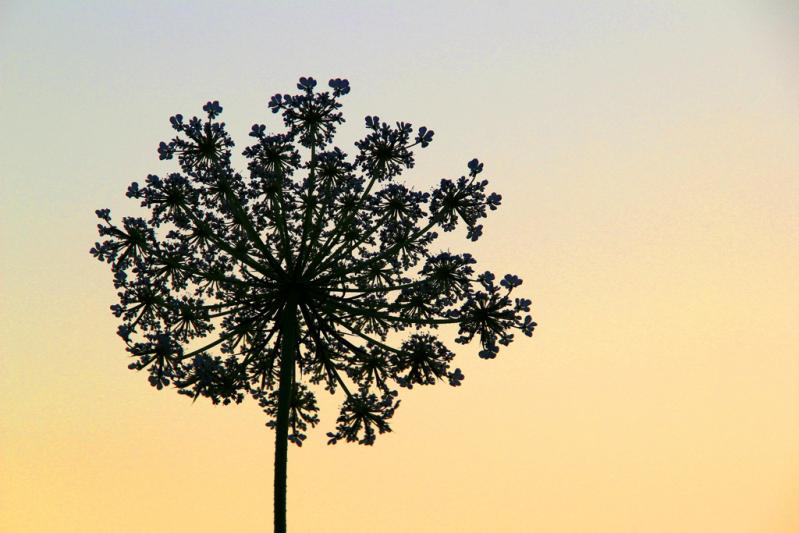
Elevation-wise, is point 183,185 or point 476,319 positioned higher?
point 183,185

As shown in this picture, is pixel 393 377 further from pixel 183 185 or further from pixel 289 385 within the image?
pixel 183 185

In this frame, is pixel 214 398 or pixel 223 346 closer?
pixel 214 398

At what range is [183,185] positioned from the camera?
19141 millimetres

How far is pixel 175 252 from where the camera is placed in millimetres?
19312

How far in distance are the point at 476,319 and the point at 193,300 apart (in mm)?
5859

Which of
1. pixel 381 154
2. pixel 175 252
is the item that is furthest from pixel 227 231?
pixel 381 154

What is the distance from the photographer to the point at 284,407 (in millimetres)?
17359

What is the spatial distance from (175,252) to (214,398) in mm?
3260

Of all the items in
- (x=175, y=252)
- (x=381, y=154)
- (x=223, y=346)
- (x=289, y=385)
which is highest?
(x=381, y=154)

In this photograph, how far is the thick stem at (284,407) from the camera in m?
16.8

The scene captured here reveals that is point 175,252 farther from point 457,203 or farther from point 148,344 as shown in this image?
point 457,203

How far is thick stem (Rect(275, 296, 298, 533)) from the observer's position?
1681 cm

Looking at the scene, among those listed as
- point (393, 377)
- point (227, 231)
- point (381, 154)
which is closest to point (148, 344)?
point (227, 231)

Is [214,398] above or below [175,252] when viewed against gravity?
below
